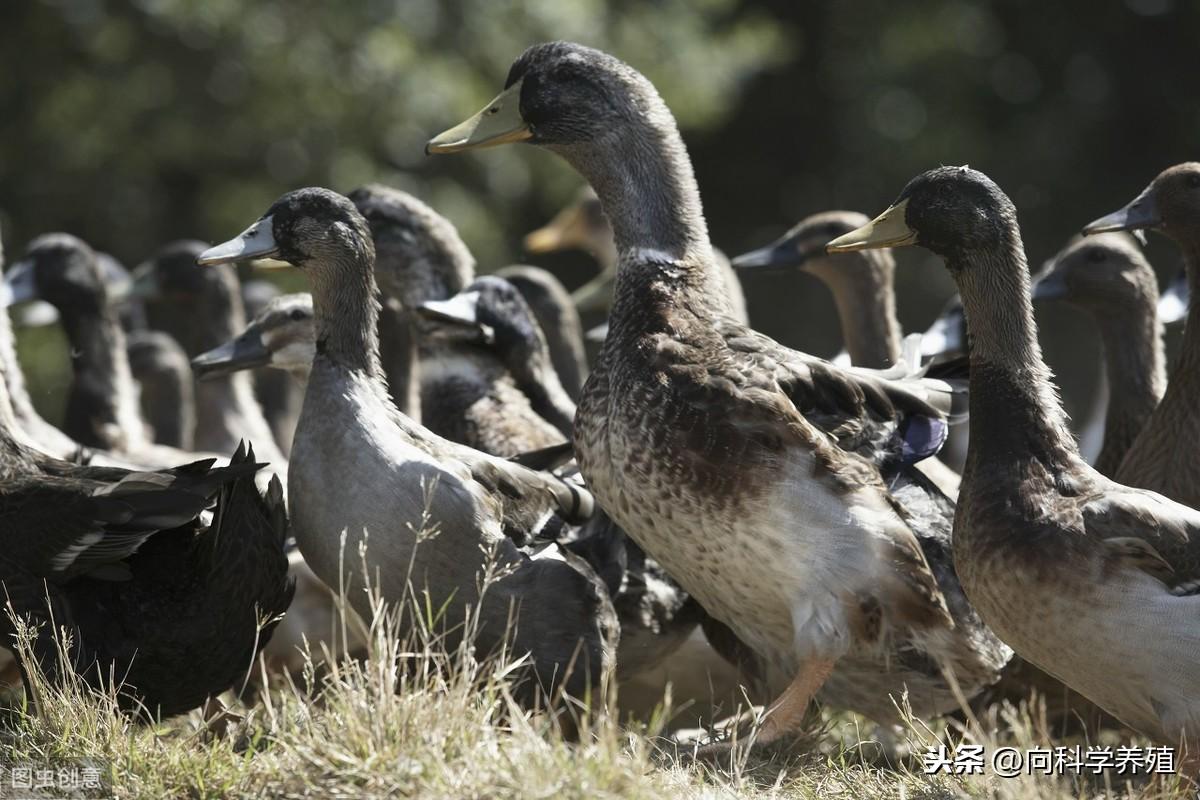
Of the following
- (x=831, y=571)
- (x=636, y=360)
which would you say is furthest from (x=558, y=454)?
(x=831, y=571)

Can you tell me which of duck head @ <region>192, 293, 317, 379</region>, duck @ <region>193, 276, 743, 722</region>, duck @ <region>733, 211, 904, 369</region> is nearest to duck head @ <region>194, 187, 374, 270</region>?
duck @ <region>193, 276, 743, 722</region>

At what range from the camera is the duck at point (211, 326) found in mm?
7207

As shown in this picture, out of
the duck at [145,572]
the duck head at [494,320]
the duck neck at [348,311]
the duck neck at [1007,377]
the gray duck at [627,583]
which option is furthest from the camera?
the duck head at [494,320]

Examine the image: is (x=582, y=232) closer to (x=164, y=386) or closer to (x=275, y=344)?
(x=164, y=386)

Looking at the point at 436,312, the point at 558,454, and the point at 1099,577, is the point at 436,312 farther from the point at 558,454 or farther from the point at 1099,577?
the point at 1099,577

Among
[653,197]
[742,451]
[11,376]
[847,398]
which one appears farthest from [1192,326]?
[11,376]

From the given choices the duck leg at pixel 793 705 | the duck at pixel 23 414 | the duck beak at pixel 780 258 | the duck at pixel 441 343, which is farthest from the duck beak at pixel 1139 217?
the duck at pixel 23 414

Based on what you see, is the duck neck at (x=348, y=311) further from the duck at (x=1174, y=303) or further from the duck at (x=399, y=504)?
the duck at (x=1174, y=303)

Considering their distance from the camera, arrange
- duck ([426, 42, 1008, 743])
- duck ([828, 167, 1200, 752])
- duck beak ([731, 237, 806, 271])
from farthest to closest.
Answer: duck beak ([731, 237, 806, 271])
duck ([426, 42, 1008, 743])
duck ([828, 167, 1200, 752])

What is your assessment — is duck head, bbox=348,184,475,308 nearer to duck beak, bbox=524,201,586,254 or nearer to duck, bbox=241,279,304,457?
duck, bbox=241,279,304,457

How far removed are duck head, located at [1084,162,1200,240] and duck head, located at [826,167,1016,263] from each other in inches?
30.2

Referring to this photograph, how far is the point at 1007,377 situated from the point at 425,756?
172 centimetres

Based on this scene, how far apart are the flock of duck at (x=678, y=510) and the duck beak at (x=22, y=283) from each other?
2.29 metres

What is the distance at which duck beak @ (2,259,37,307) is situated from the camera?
6.93 meters
